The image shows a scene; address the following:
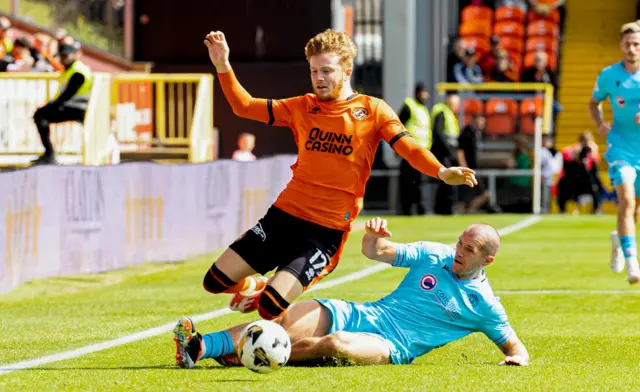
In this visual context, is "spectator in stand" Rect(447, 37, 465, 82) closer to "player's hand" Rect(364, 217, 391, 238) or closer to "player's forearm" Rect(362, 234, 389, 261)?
"player's forearm" Rect(362, 234, 389, 261)

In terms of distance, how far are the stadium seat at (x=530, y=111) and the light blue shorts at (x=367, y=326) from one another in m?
20.9

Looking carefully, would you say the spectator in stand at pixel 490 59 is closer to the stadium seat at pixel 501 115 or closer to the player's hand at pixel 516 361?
the stadium seat at pixel 501 115

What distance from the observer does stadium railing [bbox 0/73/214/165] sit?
19.8 meters

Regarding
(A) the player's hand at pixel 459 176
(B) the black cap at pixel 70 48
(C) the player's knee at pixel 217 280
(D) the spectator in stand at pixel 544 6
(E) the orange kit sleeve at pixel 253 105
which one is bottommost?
(C) the player's knee at pixel 217 280

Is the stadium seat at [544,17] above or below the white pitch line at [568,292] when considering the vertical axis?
above

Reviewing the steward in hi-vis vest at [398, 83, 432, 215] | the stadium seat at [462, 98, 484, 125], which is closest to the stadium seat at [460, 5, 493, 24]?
the stadium seat at [462, 98, 484, 125]

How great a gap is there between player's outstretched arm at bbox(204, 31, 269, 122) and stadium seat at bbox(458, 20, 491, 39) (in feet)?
98.7

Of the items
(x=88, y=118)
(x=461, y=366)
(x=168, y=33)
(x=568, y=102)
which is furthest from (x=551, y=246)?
(x=568, y=102)

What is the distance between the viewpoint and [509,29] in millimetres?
38500

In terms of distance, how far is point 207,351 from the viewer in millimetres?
7781

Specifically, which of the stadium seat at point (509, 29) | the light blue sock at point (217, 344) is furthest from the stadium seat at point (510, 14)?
the light blue sock at point (217, 344)

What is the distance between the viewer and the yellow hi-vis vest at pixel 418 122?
79.2 feet

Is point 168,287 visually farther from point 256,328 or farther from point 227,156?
point 227,156

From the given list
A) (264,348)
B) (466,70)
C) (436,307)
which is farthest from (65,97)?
(264,348)
